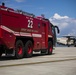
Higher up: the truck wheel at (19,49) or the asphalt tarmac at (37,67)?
the truck wheel at (19,49)

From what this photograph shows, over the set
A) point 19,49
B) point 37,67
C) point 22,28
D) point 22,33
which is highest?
point 22,28

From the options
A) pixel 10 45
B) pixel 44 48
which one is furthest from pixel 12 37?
pixel 44 48

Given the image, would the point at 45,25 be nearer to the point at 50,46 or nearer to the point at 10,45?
the point at 50,46

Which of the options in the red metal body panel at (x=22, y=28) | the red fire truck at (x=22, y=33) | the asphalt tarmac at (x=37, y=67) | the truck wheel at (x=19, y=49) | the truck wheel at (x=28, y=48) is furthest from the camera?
the truck wheel at (x=28, y=48)

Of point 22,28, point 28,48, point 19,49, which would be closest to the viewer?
point 19,49

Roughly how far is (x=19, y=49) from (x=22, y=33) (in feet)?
3.53

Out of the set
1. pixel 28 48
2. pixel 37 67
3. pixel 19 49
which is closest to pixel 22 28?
pixel 19 49

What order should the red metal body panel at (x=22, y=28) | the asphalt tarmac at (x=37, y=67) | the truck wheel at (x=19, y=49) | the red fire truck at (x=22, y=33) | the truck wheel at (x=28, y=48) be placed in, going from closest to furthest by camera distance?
A: the asphalt tarmac at (x=37, y=67) < the red metal body panel at (x=22, y=28) < the red fire truck at (x=22, y=33) < the truck wheel at (x=19, y=49) < the truck wheel at (x=28, y=48)

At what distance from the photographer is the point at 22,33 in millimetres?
20391

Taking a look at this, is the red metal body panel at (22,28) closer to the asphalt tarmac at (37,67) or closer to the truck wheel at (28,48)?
the truck wheel at (28,48)

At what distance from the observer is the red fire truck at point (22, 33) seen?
18277mm

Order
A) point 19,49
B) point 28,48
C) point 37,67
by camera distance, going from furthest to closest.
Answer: point 28,48 < point 19,49 < point 37,67

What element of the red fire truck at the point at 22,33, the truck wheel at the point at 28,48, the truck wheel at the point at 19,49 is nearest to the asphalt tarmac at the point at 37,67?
the red fire truck at the point at 22,33

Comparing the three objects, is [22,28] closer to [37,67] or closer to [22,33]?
[22,33]
